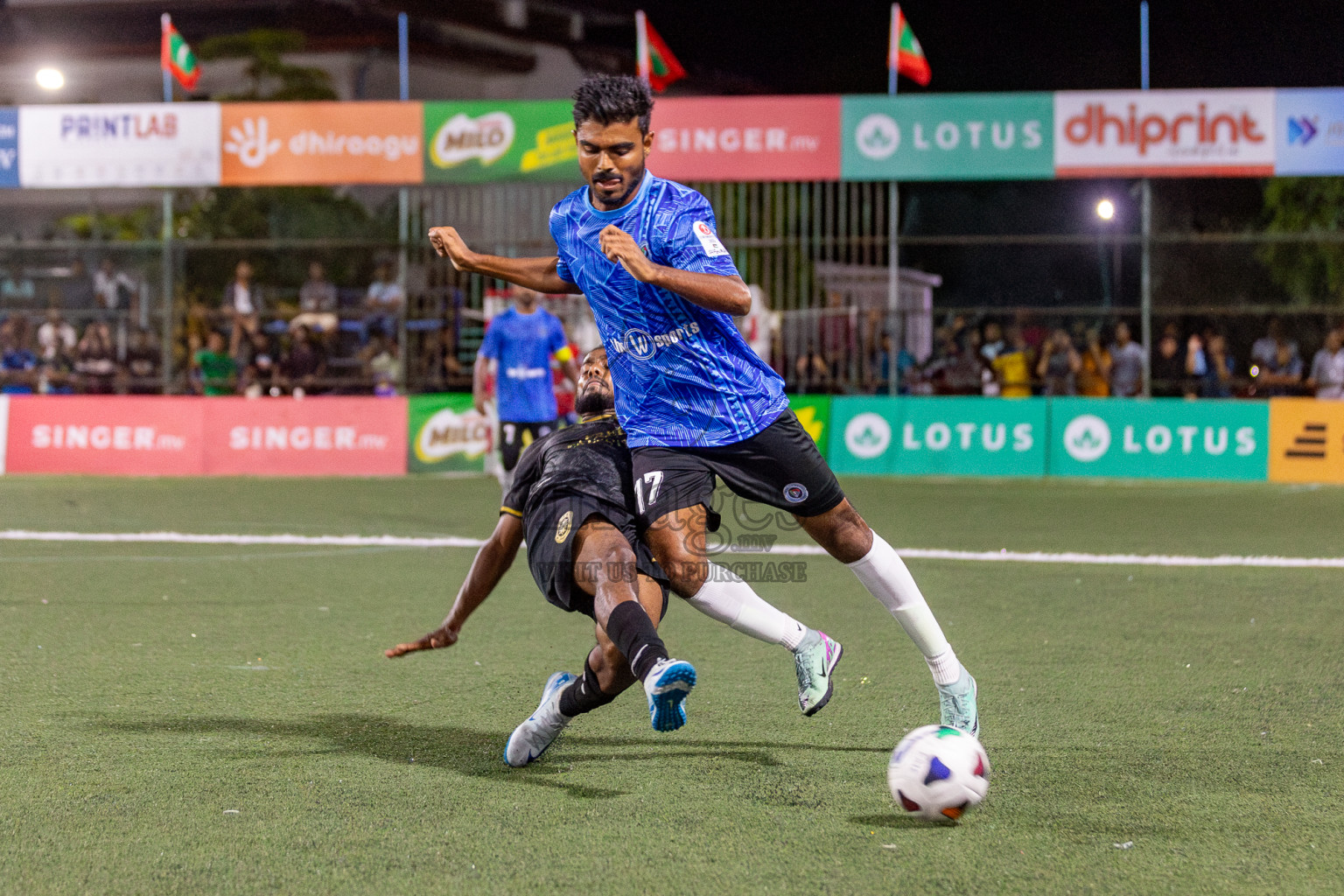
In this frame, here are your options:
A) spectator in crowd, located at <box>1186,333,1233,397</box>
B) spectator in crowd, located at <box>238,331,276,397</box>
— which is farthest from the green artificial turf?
spectator in crowd, located at <box>238,331,276,397</box>

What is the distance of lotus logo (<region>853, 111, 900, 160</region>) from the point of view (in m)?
15.7

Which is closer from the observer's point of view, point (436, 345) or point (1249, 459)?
point (1249, 459)

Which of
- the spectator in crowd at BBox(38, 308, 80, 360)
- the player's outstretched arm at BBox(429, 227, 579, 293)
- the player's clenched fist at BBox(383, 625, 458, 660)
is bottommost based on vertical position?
the player's clenched fist at BBox(383, 625, 458, 660)

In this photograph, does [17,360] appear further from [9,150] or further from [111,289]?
[9,150]

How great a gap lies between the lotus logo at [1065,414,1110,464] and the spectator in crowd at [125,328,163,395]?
10.8 meters

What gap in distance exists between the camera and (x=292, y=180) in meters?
16.2

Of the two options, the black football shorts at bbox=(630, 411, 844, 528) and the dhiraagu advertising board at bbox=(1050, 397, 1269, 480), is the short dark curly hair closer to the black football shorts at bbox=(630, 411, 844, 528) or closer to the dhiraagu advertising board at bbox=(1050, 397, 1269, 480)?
the black football shorts at bbox=(630, 411, 844, 528)

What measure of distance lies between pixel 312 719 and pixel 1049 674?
111 inches

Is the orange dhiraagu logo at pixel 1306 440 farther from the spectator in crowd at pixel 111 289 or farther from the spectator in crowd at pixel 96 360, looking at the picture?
the spectator in crowd at pixel 111 289

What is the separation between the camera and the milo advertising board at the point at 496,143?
1598 centimetres

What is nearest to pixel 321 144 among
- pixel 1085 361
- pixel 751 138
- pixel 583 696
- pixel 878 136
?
pixel 751 138

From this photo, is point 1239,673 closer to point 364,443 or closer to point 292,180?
point 364,443

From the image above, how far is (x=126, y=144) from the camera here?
1628cm

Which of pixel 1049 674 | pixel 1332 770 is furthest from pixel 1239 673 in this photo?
pixel 1332 770
